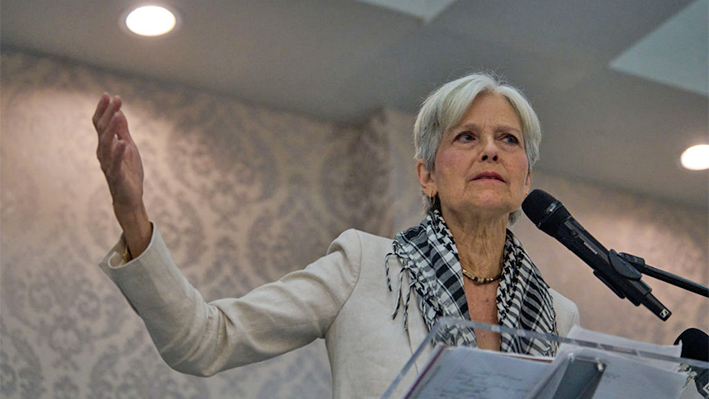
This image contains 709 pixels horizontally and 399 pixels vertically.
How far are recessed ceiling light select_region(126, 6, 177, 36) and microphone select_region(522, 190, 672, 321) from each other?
2304 mm

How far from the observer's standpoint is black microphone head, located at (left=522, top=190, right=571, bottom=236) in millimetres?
1559

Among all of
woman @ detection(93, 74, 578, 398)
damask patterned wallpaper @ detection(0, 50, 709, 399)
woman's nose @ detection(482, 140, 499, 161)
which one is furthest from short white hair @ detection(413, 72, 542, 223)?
damask patterned wallpaper @ detection(0, 50, 709, 399)

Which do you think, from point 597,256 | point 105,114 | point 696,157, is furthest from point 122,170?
point 696,157

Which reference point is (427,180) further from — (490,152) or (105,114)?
(105,114)

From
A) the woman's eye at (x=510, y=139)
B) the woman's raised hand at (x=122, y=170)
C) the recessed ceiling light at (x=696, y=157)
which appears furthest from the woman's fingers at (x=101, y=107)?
the recessed ceiling light at (x=696, y=157)

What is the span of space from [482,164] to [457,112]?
0.48 feet

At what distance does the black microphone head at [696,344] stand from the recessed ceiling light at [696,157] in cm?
340

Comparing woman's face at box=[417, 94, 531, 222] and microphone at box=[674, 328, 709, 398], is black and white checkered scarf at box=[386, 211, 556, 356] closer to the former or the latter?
woman's face at box=[417, 94, 531, 222]

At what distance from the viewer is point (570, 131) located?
4484mm

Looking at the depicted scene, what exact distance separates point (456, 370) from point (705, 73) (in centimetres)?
353

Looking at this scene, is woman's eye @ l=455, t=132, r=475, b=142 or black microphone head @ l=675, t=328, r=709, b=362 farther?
woman's eye @ l=455, t=132, r=475, b=142

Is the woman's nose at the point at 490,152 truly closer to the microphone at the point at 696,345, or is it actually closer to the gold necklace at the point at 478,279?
the gold necklace at the point at 478,279

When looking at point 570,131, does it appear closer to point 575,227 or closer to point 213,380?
point 213,380

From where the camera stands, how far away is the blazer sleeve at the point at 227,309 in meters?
1.43
